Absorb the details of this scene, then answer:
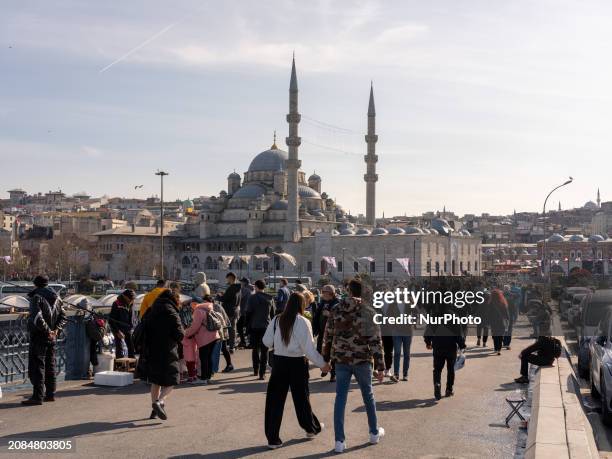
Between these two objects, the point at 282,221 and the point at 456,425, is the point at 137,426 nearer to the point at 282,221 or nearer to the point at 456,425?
the point at 456,425

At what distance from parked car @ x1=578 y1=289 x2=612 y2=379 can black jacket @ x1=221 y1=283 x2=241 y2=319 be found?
5.26m

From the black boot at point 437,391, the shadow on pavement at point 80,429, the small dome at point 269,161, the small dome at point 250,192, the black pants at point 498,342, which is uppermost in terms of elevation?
the small dome at point 269,161

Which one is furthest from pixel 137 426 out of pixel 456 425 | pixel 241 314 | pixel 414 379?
pixel 241 314

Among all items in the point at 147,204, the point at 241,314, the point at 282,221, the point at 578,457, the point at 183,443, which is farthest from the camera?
the point at 147,204

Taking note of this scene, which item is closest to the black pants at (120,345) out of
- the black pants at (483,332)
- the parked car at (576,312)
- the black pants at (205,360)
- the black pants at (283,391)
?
the black pants at (205,360)

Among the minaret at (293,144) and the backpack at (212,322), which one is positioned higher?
the minaret at (293,144)

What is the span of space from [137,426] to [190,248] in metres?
76.0

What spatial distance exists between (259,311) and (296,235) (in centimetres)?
5902

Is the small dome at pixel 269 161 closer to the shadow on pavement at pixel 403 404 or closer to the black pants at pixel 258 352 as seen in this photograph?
the black pants at pixel 258 352

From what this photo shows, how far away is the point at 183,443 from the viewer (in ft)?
21.1

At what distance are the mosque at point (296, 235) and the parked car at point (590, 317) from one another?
141ft

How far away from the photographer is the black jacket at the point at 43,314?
7992 millimetres

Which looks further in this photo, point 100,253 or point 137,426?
point 100,253

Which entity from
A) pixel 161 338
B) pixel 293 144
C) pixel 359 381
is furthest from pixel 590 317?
pixel 293 144
